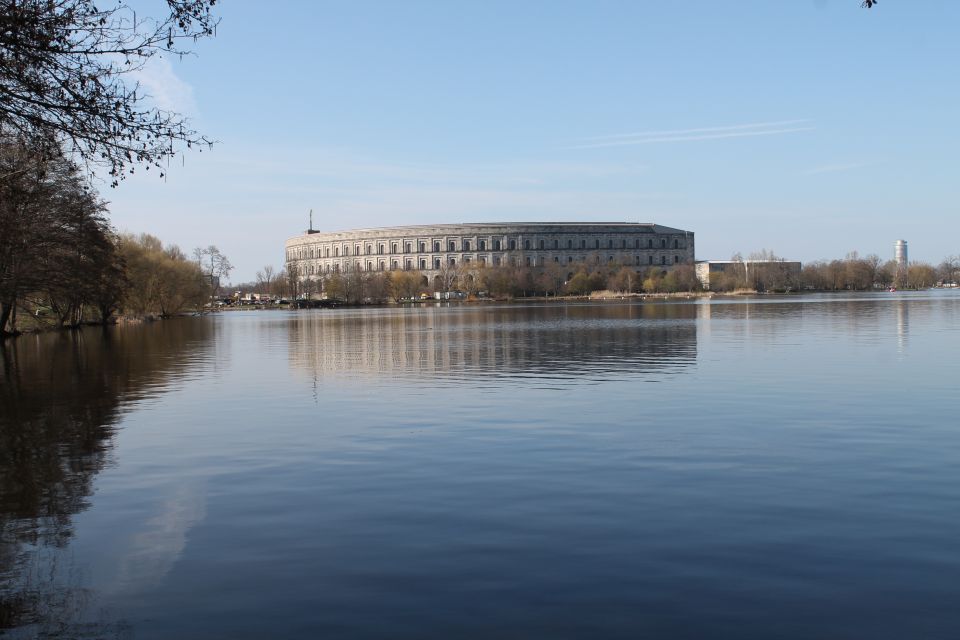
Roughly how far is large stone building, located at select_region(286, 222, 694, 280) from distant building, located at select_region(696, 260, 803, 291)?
33.0ft

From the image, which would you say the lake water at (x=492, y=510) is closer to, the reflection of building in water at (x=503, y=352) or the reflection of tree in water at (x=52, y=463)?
the reflection of tree in water at (x=52, y=463)

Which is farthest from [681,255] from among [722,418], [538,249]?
[722,418]

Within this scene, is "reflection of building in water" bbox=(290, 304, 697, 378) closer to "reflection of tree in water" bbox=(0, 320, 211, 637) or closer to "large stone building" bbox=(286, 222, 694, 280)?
"reflection of tree in water" bbox=(0, 320, 211, 637)

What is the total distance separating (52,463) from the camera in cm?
1244

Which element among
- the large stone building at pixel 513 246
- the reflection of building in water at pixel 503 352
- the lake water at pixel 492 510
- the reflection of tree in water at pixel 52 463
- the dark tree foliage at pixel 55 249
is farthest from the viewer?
the large stone building at pixel 513 246

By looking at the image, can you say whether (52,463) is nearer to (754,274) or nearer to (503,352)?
(503,352)

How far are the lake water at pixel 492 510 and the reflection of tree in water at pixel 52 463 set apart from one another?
5 cm

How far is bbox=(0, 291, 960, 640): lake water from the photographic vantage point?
6.39 metres

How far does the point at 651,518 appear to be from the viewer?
888cm

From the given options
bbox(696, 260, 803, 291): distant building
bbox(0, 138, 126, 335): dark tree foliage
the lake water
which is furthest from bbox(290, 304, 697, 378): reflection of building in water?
bbox(696, 260, 803, 291): distant building

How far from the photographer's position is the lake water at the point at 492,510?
6.39 meters

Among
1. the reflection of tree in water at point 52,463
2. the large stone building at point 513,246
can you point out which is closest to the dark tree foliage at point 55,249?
the reflection of tree in water at point 52,463

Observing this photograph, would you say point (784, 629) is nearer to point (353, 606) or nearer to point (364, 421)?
point (353, 606)

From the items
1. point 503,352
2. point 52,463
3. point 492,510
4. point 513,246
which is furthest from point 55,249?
point 513,246
